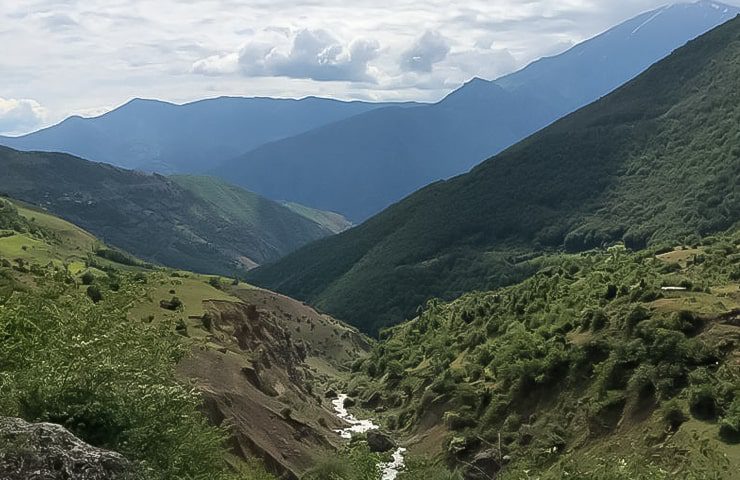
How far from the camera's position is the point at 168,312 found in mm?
54094

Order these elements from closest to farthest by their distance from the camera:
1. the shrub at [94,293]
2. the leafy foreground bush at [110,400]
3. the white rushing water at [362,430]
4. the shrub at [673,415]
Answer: the leafy foreground bush at [110,400] → the shrub at [673,415] → the white rushing water at [362,430] → the shrub at [94,293]

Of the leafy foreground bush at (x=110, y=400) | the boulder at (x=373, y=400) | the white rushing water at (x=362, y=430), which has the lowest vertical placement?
the boulder at (x=373, y=400)

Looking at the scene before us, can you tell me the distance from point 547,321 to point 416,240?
130m

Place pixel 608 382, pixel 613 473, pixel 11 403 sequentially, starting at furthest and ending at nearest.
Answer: pixel 608 382 < pixel 613 473 < pixel 11 403

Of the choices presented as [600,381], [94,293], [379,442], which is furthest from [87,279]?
[600,381]

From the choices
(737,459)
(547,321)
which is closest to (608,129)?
(547,321)

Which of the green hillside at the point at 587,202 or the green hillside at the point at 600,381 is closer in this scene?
the green hillside at the point at 600,381

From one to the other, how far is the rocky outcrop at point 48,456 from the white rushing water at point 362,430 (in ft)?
89.1

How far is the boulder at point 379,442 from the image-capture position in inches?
2010

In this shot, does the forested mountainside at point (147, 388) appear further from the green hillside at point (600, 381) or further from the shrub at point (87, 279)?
the green hillside at point (600, 381)

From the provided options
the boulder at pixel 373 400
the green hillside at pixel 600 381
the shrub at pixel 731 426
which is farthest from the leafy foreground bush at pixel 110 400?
the boulder at pixel 373 400

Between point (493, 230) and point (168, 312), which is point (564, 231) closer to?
point (493, 230)

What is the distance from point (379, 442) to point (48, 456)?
40768 millimetres

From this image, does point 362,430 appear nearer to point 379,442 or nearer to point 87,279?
point 379,442
